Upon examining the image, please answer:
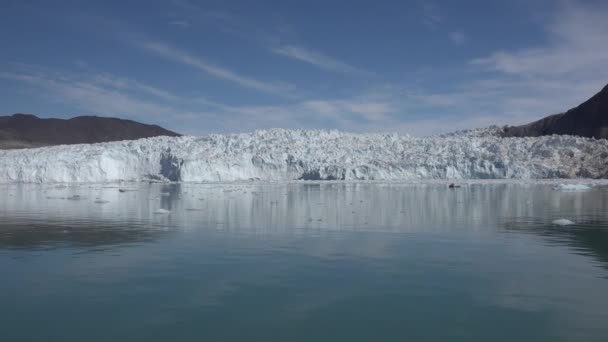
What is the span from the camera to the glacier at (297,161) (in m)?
31.7

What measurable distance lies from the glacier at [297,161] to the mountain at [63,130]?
171 feet

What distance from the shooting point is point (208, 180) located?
105 ft

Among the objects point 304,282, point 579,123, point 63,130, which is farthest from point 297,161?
point 63,130

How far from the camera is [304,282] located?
198 inches

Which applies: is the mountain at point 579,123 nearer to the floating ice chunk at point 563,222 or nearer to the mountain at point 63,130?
the floating ice chunk at point 563,222

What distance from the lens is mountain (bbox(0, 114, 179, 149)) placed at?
8156 centimetres

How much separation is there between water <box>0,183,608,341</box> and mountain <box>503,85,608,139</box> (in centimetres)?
4135

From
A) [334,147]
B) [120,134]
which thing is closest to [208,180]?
[334,147]

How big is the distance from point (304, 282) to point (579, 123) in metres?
49.3

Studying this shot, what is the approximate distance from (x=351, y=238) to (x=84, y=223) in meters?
5.22

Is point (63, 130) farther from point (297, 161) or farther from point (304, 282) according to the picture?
point (304, 282)

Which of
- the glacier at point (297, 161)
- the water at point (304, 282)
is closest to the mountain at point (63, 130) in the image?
the glacier at point (297, 161)

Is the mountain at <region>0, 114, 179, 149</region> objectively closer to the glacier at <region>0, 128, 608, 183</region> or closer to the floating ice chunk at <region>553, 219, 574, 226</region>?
the glacier at <region>0, 128, 608, 183</region>

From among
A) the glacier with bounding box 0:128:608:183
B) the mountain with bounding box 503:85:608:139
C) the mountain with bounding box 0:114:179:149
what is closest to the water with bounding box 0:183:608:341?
the glacier with bounding box 0:128:608:183
